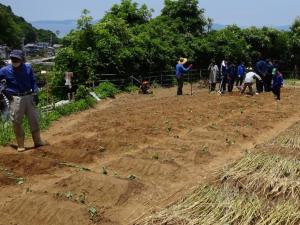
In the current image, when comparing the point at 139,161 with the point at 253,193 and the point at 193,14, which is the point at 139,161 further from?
the point at 193,14

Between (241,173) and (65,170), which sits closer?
(241,173)

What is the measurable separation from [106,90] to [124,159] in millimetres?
9744

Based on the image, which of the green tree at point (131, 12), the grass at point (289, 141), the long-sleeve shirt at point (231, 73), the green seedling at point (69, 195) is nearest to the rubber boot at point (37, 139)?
the green seedling at point (69, 195)

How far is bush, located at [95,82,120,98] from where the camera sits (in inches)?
664

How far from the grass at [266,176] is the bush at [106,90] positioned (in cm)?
979

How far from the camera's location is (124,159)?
788 cm

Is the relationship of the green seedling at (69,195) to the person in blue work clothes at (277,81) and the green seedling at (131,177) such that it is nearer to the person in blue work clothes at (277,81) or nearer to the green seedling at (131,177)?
the green seedling at (131,177)

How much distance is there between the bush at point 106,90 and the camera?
55.3ft

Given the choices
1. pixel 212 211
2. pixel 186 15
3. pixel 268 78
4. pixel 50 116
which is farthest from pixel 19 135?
pixel 186 15

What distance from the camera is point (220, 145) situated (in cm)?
927

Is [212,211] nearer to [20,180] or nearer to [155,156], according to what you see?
[20,180]

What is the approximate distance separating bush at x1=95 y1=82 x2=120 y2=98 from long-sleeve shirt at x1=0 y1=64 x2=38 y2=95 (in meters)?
8.26

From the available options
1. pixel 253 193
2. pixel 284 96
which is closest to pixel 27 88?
pixel 253 193

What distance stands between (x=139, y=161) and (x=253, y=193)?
2313 millimetres
